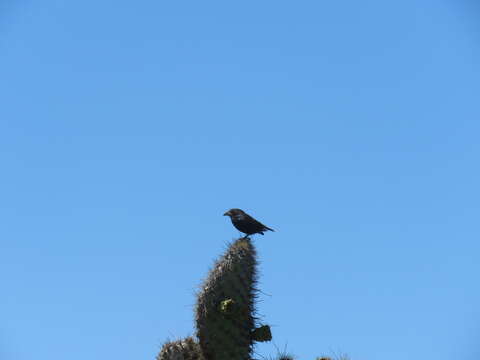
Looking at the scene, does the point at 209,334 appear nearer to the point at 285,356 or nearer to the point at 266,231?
the point at 285,356

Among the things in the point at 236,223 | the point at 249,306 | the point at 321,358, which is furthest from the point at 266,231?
the point at 321,358

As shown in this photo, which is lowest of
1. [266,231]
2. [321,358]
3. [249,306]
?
[321,358]

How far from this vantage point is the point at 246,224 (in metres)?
11.6

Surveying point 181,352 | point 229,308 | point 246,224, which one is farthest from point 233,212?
point 181,352

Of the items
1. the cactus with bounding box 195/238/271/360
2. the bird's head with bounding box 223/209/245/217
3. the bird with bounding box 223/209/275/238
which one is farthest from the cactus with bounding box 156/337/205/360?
the bird's head with bounding box 223/209/245/217

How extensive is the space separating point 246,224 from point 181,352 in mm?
2560

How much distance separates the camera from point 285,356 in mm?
9891

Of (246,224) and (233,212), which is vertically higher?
(233,212)

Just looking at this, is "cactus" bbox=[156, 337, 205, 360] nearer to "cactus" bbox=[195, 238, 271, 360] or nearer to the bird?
"cactus" bbox=[195, 238, 271, 360]

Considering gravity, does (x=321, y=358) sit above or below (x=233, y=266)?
below

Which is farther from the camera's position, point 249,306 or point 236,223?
point 236,223

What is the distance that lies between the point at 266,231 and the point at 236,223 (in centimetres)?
55

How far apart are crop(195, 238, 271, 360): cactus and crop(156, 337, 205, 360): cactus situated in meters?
0.13

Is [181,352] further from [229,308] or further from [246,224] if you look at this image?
[246,224]
